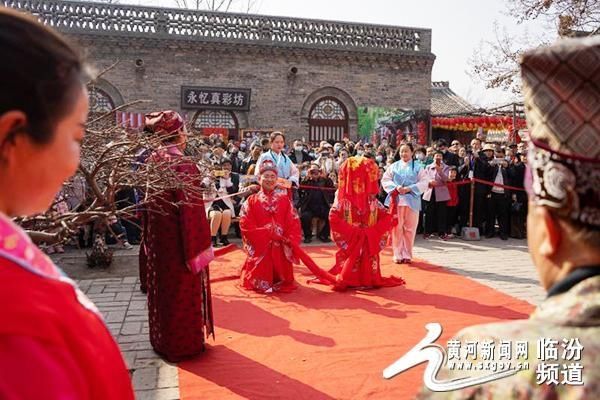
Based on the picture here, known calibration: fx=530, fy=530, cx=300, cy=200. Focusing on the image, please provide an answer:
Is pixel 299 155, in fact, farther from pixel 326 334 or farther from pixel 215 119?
pixel 326 334

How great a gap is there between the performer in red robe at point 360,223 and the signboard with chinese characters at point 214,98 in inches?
393

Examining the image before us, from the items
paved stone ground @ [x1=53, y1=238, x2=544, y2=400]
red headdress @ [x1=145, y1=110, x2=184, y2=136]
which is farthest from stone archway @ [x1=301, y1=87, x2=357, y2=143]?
red headdress @ [x1=145, y1=110, x2=184, y2=136]

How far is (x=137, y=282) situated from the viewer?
6191 millimetres

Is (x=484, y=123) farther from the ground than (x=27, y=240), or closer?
farther from the ground

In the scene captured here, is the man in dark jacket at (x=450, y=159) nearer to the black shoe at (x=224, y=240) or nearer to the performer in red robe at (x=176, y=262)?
the black shoe at (x=224, y=240)

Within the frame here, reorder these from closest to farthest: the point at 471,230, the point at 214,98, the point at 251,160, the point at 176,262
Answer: the point at 176,262 → the point at 471,230 → the point at 251,160 → the point at 214,98

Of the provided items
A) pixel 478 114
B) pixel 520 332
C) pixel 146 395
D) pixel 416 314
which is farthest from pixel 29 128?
pixel 478 114

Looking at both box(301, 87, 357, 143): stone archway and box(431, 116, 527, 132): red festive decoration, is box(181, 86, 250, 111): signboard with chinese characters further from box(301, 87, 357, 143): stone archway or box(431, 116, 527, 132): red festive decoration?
box(431, 116, 527, 132): red festive decoration

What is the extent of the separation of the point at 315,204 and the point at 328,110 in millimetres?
7706

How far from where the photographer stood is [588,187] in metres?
0.88

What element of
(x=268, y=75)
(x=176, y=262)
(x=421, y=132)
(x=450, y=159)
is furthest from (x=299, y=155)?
(x=176, y=262)

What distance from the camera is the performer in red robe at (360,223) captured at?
5977 millimetres

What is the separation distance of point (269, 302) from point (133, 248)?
3.82 m

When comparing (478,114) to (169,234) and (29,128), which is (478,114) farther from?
(29,128)
